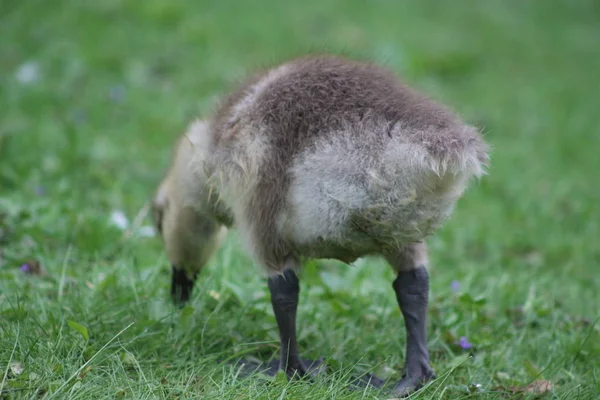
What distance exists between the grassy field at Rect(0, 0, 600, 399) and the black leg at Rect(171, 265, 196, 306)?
0.08 metres

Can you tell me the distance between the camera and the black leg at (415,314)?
329 cm

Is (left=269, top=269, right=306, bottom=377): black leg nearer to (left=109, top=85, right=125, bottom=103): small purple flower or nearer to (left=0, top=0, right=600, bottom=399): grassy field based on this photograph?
(left=0, top=0, right=600, bottom=399): grassy field

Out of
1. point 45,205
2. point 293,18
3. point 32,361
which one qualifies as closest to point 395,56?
point 293,18

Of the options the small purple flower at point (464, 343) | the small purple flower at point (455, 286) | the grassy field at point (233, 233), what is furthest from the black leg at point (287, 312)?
the small purple flower at point (455, 286)

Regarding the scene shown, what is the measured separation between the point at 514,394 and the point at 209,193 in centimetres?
153

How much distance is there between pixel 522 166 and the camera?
713 centimetres

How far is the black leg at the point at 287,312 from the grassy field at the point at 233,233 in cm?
17

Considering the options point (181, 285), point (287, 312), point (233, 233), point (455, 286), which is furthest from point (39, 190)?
point (455, 286)

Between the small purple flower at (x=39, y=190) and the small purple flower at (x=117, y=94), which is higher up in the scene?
the small purple flower at (x=117, y=94)

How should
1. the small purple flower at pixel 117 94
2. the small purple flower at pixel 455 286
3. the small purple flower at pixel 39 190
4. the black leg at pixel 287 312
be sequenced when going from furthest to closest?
1. the small purple flower at pixel 117 94
2. the small purple flower at pixel 39 190
3. the small purple flower at pixel 455 286
4. the black leg at pixel 287 312

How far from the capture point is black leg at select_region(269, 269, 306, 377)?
3.14m

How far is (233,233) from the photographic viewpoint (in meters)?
4.58

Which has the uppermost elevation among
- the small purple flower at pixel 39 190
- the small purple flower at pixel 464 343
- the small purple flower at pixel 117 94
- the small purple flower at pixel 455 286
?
the small purple flower at pixel 117 94

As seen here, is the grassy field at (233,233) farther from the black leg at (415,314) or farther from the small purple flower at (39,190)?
the black leg at (415,314)
